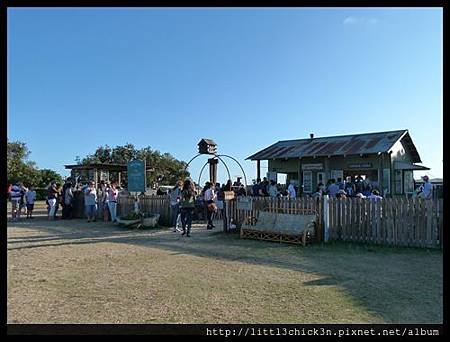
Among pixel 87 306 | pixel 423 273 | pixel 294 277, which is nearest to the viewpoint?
pixel 87 306

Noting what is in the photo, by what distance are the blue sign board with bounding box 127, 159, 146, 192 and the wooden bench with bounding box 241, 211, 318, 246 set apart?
4.45 meters

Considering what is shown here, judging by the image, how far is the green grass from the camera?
3062 mm

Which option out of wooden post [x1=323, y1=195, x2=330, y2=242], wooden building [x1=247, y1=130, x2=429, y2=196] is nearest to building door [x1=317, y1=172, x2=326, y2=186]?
wooden building [x1=247, y1=130, x2=429, y2=196]

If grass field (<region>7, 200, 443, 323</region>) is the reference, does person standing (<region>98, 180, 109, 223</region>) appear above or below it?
above

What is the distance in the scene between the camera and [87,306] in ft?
11.6

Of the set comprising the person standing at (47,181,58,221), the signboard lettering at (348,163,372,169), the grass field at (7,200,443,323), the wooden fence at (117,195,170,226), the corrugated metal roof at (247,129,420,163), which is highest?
the corrugated metal roof at (247,129,420,163)

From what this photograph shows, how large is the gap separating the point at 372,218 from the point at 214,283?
570 centimetres

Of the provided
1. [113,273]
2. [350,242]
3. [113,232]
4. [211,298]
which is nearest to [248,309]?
[211,298]

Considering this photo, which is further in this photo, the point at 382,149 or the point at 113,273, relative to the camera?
the point at 382,149

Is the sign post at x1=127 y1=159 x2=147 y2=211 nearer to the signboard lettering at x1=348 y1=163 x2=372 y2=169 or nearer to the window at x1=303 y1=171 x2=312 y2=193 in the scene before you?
the window at x1=303 y1=171 x2=312 y2=193

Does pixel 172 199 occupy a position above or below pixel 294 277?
above
